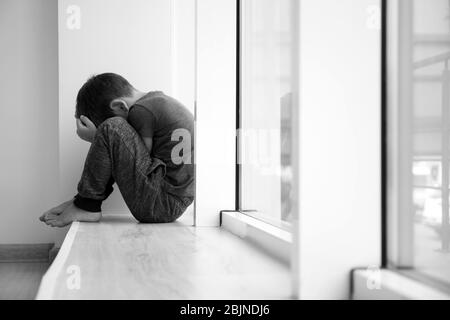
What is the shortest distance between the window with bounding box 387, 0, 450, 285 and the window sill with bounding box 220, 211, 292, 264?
0.29m

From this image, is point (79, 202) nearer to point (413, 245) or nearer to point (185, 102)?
point (185, 102)

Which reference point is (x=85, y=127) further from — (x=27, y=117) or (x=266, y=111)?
(x=266, y=111)

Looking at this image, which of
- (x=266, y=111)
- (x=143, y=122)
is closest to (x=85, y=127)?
(x=143, y=122)

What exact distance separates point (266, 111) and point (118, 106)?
61 cm

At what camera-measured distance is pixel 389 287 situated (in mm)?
A: 725

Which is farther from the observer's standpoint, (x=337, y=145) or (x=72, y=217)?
(x=72, y=217)

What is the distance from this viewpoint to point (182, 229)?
1.80 meters

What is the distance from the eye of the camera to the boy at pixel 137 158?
75.5 inches

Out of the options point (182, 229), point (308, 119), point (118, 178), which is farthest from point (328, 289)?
point (118, 178)

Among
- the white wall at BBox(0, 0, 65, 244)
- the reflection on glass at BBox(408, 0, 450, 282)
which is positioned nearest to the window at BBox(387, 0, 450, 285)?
the reflection on glass at BBox(408, 0, 450, 282)

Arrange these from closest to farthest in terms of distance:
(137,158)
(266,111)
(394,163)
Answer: (394,163) < (266,111) < (137,158)

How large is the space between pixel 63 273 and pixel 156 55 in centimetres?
159

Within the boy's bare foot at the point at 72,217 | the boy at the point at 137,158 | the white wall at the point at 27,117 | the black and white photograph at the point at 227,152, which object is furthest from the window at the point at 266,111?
the white wall at the point at 27,117

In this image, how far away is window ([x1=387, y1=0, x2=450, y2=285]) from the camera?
0.85 meters
